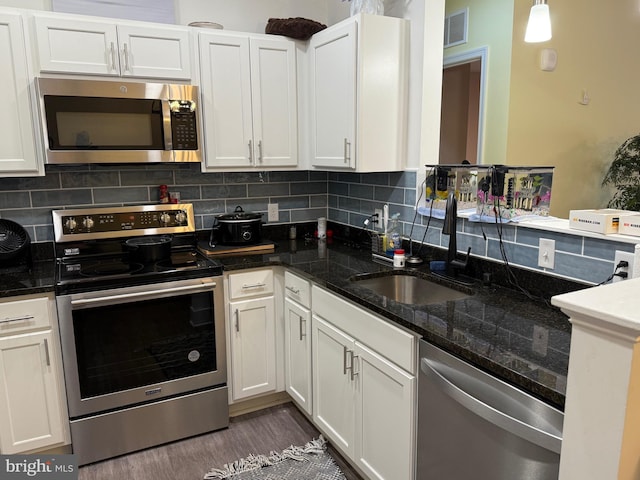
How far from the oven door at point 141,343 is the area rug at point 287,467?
17.2 inches

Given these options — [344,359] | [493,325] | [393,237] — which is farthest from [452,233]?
[344,359]

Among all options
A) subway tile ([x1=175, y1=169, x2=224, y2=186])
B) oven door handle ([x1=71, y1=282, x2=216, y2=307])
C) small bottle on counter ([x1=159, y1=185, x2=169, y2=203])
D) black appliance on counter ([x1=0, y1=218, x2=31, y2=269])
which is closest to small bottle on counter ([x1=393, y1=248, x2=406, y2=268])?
oven door handle ([x1=71, y1=282, x2=216, y2=307])

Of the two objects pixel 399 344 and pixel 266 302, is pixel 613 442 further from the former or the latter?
pixel 266 302

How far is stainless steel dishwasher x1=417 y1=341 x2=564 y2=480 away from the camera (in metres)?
1.18

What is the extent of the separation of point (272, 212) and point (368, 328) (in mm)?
1502

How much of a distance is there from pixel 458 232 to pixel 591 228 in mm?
666

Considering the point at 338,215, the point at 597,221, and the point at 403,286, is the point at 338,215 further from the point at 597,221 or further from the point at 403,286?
the point at 597,221

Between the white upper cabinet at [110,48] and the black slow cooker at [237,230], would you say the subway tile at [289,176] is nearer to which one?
the black slow cooker at [237,230]

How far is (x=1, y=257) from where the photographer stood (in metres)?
2.35

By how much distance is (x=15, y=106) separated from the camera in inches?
88.4

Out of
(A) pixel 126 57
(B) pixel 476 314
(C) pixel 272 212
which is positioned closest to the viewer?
(B) pixel 476 314

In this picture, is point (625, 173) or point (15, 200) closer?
point (15, 200)

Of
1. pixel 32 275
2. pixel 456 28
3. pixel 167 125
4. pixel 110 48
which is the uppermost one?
pixel 456 28

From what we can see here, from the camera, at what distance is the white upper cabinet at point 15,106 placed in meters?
2.19
